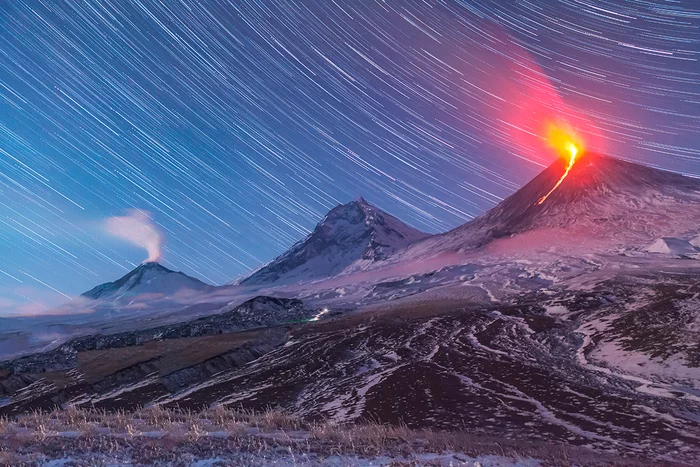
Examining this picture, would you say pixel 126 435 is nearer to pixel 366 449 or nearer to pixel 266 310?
pixel 366 449

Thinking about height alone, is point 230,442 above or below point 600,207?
Result: below

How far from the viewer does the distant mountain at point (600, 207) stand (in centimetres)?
11693

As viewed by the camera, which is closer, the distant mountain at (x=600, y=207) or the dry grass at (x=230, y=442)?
the dry grass at (x=230, y=442)

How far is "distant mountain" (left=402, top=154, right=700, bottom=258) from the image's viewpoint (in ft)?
384

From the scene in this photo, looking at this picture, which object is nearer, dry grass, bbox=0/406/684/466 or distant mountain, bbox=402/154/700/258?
dry grass, bbox=0/406/684/466

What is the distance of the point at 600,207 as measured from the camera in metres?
139

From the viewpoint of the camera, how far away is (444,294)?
290ft

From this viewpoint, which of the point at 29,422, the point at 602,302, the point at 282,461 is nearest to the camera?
the point at 282,461

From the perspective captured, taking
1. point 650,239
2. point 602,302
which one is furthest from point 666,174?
point 602,302

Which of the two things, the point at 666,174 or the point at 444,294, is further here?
the point at 666,174

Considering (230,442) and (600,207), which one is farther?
(600,207)

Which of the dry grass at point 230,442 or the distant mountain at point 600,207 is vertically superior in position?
the distant mountain at point 600,207

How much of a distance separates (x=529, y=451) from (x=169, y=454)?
8679mm

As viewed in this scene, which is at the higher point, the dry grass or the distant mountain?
the distant mountain
